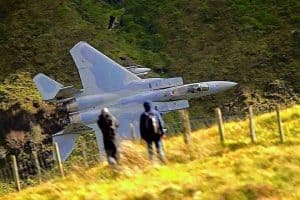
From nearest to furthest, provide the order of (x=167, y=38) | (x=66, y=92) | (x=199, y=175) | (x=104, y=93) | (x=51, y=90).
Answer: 1. (x=199, y=175)
2. (x=66, y=92)
3. (x=51, y=90)
4. (x=104, y=93)
5. (x=167, y=38)

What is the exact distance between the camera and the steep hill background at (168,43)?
53191mm

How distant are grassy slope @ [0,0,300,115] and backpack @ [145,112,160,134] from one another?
3287 centimetres

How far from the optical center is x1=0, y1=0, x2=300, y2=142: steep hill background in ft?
175

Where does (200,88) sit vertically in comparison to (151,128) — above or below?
below

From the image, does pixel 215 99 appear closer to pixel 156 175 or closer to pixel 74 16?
pixel 74 16

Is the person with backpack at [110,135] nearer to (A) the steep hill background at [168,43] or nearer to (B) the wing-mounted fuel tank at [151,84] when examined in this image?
(B) the wing-mounted fuel tank at [151,84]

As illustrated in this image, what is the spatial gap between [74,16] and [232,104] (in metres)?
20.4

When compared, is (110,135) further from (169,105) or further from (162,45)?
(162,45)

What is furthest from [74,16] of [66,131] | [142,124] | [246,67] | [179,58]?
[142,124]

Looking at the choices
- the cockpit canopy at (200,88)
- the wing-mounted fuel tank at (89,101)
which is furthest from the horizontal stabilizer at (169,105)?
the wing-mounted fuel tank at (89,101)

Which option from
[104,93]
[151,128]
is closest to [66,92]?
[104,93]

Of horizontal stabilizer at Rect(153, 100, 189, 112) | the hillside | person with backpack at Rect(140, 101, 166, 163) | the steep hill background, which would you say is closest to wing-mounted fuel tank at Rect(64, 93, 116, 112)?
horizontal stabilizer at Rect(153, 100, 189, 112)

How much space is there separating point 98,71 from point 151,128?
76.1 ft

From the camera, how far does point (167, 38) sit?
6331 centimetres
